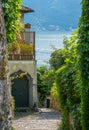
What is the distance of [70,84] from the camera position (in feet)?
34.7

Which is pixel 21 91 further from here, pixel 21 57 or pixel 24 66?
pixel 21 57

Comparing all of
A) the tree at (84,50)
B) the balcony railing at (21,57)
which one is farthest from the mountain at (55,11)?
the tree at (84,50)

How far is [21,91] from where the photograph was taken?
27453mm

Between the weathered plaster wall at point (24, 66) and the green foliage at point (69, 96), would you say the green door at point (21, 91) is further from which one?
the green foliage at point (69, 96)

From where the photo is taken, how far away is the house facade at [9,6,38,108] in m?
26.1

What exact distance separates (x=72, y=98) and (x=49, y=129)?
20.2 ft

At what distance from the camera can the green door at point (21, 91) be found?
27297 millimetres

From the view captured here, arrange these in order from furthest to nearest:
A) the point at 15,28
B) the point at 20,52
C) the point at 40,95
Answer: the point at 40,95, the point at 20,52, the point at 15,28

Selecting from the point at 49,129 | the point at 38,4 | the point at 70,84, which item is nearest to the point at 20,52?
the point at 49,129

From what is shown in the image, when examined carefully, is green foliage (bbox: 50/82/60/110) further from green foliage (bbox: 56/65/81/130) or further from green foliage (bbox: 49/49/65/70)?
green foliage (bbox: 49/49/65/70)

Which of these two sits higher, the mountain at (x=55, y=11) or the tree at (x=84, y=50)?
the mountain at (x=55, y=11)

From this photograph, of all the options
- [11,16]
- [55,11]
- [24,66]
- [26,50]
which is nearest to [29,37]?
[26,50]

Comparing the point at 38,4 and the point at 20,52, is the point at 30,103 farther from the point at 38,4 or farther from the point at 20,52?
the point at 38,4

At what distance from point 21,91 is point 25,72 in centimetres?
156
